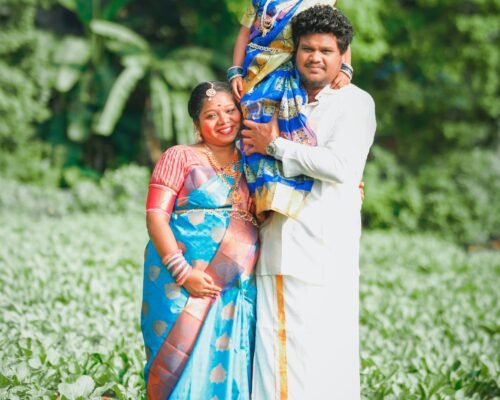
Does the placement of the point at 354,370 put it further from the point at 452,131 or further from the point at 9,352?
the point at 452,131

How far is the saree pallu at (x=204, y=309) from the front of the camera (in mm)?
2762

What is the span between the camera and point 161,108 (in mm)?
12320

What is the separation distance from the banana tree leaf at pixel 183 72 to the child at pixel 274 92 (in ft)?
31.6

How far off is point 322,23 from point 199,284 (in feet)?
3.79

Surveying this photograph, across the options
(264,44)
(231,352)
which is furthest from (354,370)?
(264,44)

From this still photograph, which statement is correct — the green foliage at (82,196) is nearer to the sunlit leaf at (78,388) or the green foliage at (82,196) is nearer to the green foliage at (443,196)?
the green foliage at (443,196)

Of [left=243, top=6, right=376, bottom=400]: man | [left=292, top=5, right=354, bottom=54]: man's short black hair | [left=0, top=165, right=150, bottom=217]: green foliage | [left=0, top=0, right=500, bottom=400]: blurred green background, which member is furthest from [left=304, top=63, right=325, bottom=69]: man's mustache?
[left=0, top=165, right=150, bottom=217]: green foliage

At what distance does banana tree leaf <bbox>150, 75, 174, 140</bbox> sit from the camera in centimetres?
1226

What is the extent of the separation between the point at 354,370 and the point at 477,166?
10545 mm

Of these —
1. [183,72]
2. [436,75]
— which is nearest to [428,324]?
[183,72]

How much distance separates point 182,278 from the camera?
9.06 ft

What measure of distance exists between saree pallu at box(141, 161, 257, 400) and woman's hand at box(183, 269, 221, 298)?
0.03 m

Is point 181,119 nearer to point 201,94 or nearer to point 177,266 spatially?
point 201,94

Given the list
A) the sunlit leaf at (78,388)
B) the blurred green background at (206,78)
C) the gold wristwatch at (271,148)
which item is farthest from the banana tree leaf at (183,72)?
the gold wristwatch at (271,148)
